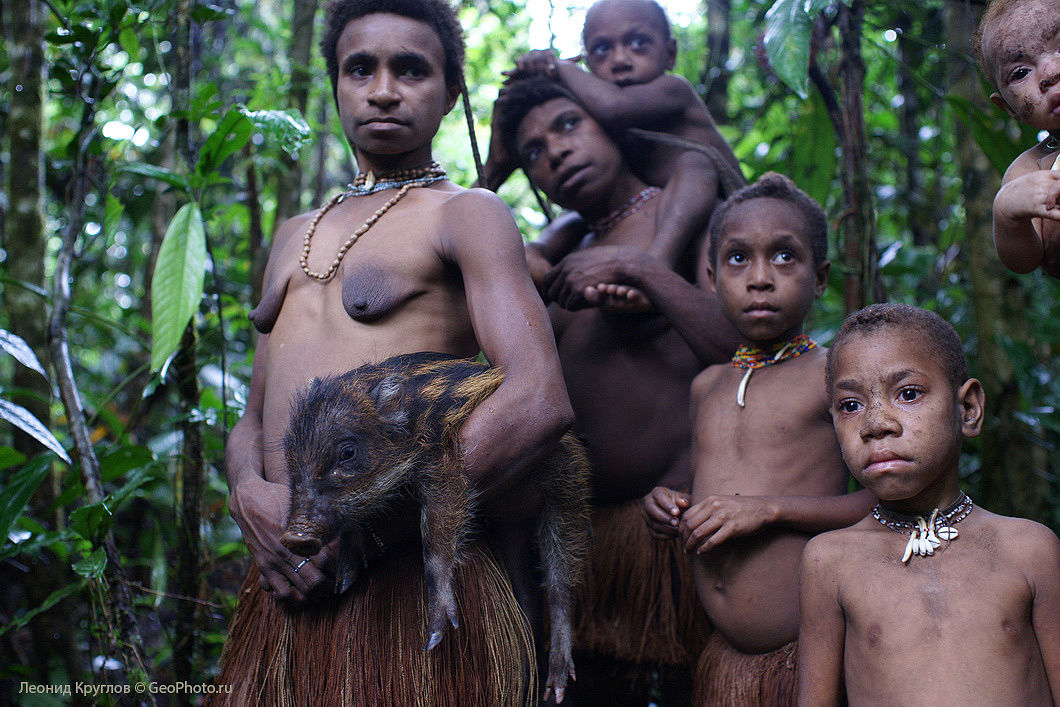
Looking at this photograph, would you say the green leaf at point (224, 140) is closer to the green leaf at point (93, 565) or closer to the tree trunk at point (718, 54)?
the green leaf at point (93, 565)

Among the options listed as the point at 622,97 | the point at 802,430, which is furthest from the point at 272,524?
the point at 622,97

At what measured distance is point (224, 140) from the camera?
2.37 meters

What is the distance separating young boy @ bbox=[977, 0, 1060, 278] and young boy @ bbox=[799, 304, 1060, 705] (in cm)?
24

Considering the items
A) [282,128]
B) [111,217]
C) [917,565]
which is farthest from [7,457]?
[917,565]

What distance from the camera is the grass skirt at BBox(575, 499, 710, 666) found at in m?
2.15

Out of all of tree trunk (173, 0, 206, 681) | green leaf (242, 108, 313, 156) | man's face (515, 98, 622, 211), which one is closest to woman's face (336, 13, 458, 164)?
green leaf (242, 108, 313, 156)

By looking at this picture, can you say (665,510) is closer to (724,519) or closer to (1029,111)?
(724,519)

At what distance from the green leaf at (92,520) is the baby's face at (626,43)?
1.90m

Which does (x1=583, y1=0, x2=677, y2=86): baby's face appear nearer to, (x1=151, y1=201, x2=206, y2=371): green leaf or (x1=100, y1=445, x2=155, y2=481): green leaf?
(x1=151, y1=201, x2=206, y2=371): green leaf

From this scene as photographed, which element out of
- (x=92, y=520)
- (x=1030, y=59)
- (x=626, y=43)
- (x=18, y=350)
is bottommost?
(x=92, y=520)

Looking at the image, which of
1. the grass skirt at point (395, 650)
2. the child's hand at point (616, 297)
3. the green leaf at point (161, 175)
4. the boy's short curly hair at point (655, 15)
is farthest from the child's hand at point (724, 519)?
the green leaf at point (161, 175)

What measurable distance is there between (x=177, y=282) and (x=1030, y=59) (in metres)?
1.95

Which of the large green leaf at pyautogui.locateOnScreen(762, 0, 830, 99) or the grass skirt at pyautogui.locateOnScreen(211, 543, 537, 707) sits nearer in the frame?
the grass skirt at pyautogui.locateOnScreen(211, 543, 537, 707)

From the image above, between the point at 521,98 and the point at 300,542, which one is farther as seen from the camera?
the point at 521,98
